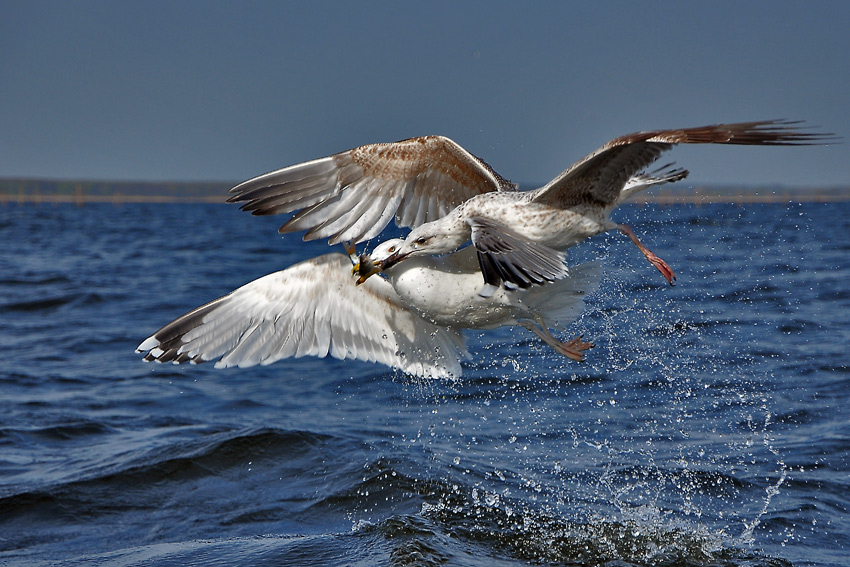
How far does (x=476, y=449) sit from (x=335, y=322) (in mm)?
2087

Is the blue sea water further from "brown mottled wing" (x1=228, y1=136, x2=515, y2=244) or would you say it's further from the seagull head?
the seagull head

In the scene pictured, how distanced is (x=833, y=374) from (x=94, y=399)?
7485 millimetres

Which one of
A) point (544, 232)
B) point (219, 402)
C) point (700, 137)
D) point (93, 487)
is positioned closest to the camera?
point (700, 137)

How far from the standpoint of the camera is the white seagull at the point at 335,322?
19.3 ft

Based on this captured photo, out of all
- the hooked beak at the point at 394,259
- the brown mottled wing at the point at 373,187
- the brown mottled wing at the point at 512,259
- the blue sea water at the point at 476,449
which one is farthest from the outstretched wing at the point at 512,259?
the blue sea water at the point at 476,449

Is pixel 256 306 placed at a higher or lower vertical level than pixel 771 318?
higher

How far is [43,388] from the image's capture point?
33.7 feet

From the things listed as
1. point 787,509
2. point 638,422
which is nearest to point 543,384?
point 638,422

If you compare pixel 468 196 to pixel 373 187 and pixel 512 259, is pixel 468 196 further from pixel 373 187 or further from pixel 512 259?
pixel 512 259

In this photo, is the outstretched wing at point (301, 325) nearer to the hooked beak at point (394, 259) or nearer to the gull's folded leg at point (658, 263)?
the hooked beak at point (394, 259)

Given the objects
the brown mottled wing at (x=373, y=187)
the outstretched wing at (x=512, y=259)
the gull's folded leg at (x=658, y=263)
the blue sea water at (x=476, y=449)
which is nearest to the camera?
the outstretched wing at (x=512, y=259)

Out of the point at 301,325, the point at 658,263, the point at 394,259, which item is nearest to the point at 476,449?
the point at 301,325

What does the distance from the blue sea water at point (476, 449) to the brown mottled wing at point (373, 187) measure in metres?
1.45

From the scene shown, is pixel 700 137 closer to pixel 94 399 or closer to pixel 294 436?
pixel 294 436
